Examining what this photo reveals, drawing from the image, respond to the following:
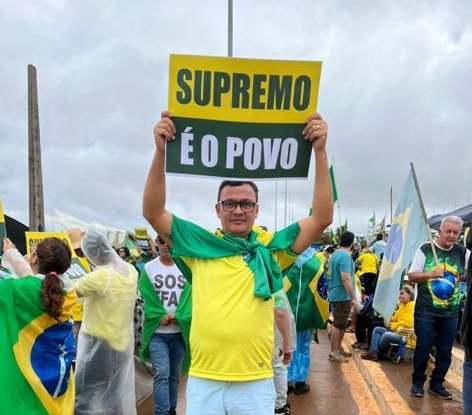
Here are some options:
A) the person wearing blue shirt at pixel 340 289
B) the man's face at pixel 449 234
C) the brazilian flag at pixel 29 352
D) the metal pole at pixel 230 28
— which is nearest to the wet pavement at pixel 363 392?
the person wearing blue shirt at pixel 340 289

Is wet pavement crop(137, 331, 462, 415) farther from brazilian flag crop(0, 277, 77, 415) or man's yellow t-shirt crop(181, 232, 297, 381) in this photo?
man's yellow t-shirt crop(181, 232, 297, 381)

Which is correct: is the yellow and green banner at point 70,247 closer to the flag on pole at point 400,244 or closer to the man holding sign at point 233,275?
the man holding sign at point 233,275

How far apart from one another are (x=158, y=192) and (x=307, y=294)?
11.9 ft

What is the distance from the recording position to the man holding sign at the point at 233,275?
248 cm

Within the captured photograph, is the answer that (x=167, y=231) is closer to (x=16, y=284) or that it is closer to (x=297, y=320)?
(x=16, y=284)

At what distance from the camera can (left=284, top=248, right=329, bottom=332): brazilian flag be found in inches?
233

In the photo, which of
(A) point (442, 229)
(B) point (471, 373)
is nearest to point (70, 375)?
(B) point (471, 373)

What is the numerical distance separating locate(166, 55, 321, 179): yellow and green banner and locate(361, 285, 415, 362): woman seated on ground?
4992mm

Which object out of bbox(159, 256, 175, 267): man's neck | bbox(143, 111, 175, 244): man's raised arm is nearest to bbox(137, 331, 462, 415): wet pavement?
bbox(159, 256, 175, 267): man's neck

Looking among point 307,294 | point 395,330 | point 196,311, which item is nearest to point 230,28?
point 196,311

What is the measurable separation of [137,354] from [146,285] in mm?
1210

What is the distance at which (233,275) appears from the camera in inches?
101

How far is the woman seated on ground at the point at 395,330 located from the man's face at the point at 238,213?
16.8 ft

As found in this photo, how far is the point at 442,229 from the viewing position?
5566mm
